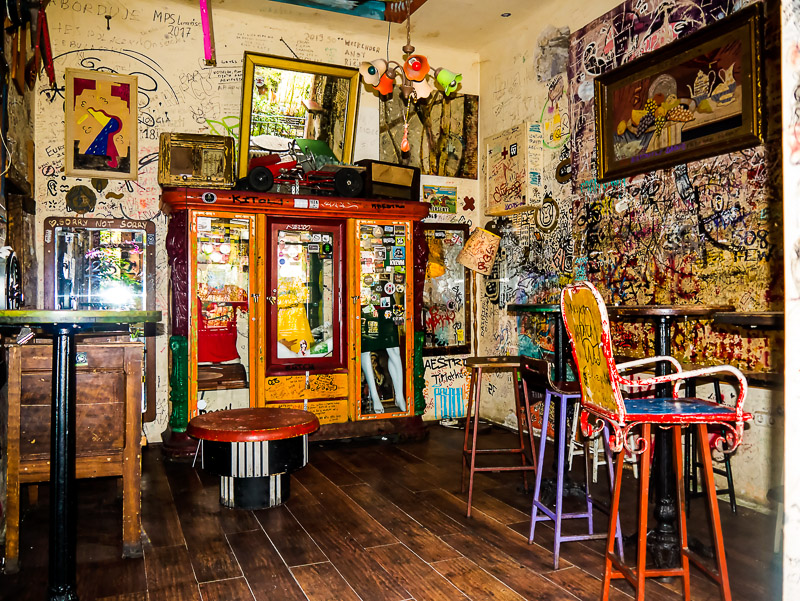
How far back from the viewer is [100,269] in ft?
15.6

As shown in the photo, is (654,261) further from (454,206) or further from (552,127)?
(454,206)

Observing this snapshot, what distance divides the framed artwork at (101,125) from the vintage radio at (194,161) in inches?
15.0

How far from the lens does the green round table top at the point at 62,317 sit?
189cm

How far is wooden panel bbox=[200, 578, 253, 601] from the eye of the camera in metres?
2.37

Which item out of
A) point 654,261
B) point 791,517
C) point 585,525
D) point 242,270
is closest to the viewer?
point 791,517

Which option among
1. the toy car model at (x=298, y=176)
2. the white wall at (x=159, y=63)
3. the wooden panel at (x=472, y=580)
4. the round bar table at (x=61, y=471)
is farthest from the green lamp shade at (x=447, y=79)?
the wooden panel at (x=472, y=580)

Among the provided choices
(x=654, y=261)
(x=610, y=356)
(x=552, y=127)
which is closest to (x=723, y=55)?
(x=654, y=261)

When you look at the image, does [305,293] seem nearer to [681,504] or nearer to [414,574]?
[414,574]

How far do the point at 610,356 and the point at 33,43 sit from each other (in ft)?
14.8

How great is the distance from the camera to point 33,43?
14.0ft

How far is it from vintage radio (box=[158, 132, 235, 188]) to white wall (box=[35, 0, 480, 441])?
411 mm

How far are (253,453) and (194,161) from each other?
8.41ft

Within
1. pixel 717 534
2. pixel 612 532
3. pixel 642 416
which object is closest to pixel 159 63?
pixel 642 416

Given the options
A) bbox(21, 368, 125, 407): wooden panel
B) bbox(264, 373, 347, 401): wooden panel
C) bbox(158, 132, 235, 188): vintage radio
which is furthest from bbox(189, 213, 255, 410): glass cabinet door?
bbox(21, 368, 125, 407): wooden panel
